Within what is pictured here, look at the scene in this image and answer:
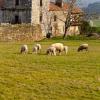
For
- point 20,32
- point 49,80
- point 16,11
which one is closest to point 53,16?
point 16,11

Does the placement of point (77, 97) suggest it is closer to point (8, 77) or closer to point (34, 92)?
point (34, 92)

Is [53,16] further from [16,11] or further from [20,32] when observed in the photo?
[20,32]

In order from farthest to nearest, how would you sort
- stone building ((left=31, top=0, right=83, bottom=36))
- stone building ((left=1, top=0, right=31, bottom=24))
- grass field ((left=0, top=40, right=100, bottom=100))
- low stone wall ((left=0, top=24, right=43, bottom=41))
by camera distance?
1. stone building ((left=31, top=0, right=83, bottom=36))
2. stone building ((left=1, top=0, right=31, bottom=24))
3. low stone wall ((left=0, top=24, right=43, bottom=41))
4. grass field ((left=0, top=40, right=100, bottom=100))

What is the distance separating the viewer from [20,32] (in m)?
68.0

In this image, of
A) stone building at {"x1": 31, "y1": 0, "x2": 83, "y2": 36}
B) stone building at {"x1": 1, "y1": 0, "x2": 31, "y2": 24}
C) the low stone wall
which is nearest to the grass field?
the low stone wall

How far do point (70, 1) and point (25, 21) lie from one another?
11.1m

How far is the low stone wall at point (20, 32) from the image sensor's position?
64.2 meters

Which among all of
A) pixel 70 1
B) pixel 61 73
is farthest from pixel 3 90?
pixel 70 1

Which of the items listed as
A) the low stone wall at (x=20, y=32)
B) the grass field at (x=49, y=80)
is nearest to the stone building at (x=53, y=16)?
the low stone wall at (x=20, y=32)

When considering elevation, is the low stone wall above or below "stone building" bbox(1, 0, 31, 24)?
below

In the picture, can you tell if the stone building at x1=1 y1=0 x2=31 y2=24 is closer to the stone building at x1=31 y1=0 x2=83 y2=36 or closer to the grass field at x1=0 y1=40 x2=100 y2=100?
the stone building at x1=31 y1=0 x2=83 y2=36

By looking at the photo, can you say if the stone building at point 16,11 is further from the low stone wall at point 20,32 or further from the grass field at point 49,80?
the grass field at point 49,80

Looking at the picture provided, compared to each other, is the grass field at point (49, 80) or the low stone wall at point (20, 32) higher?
the grass field at point (49, 80)

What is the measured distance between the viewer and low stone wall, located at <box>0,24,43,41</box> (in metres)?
64.2
